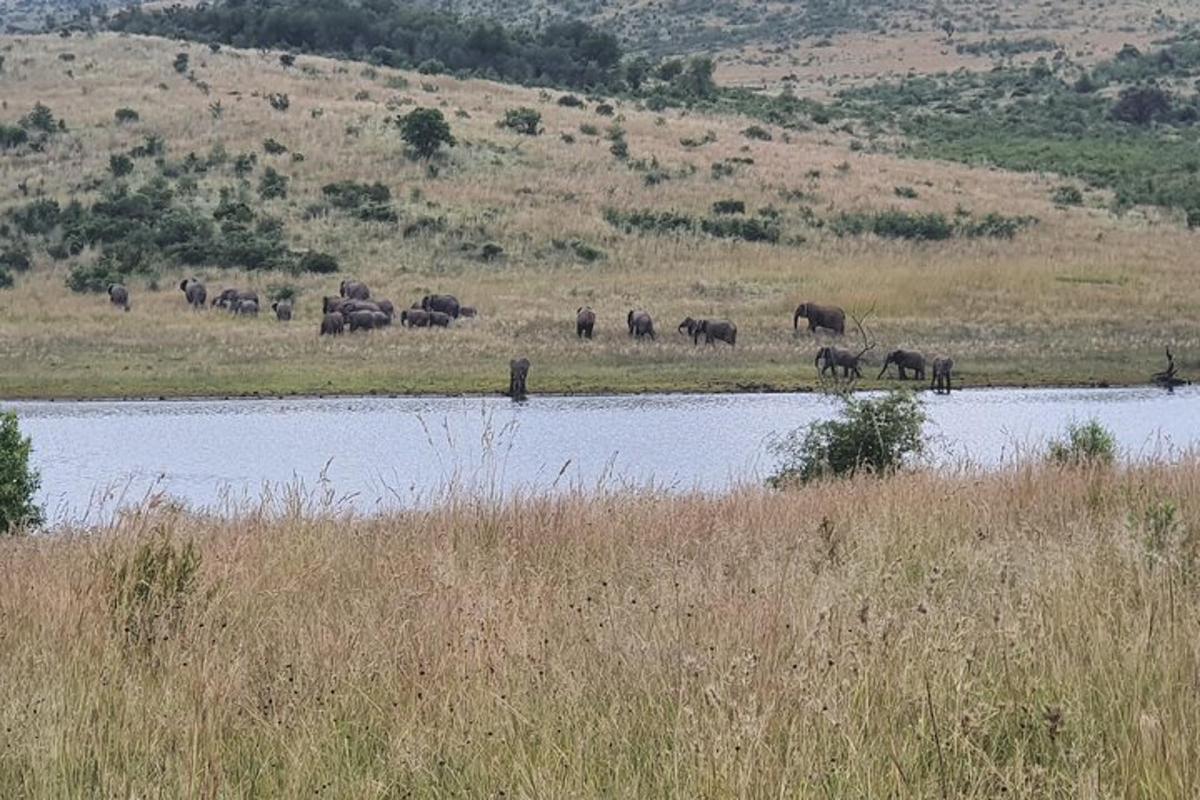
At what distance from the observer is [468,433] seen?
3291 cm

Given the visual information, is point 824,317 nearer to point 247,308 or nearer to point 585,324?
point 585,324

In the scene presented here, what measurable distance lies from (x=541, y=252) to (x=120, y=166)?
2236cm

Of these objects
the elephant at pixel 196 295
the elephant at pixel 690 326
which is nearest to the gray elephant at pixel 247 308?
the elephant at pixel 196 295

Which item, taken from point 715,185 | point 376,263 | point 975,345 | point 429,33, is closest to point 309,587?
point 975,345

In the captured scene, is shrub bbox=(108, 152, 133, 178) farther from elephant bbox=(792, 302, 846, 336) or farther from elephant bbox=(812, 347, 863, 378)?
elephant bbox=(812, 347, 863, 378)

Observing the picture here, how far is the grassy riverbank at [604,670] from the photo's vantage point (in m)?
5.06

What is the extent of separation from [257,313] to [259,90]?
41.1m

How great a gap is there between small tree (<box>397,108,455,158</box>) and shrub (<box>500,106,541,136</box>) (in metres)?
7.76

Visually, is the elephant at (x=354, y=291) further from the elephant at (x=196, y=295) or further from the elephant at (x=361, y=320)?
the elephant at (x=196, y=295)

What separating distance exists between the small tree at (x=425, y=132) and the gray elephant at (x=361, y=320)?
26950 mm

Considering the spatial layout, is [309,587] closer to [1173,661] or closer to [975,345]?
[1173,661]

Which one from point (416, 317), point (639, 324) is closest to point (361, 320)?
point (416, 317)

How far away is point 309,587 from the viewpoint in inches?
328

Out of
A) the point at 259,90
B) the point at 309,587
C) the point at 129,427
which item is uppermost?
the point at 259,90
